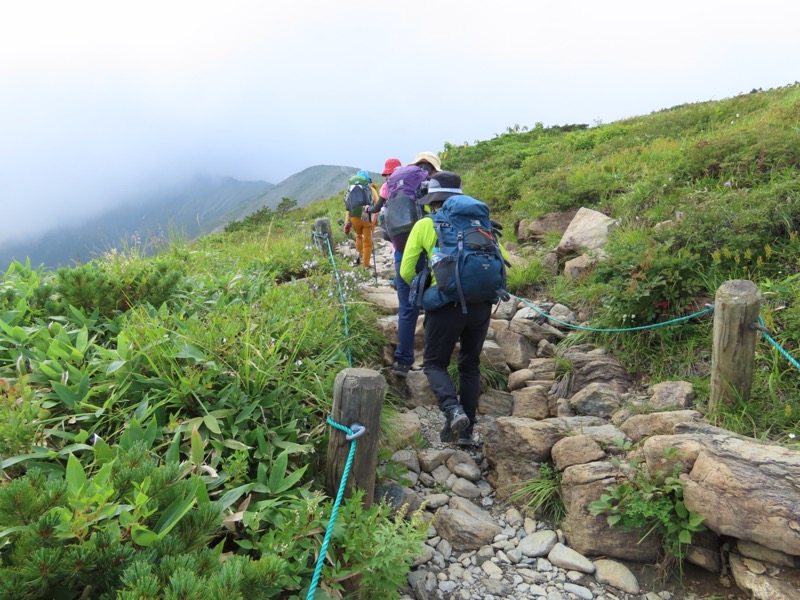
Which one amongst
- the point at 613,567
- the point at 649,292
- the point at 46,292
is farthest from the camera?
the point at 649,292

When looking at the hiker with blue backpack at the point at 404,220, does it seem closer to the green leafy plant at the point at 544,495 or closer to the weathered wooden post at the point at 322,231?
the green leafy plant at the point at 544,495

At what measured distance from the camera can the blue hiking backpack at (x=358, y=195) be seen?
854 centimetres

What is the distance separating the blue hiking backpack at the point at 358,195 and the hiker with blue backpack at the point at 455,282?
405 cm

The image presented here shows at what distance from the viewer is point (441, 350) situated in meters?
4.42

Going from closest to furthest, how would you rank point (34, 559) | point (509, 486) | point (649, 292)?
point (34, 559) → point (509, 486) → point (649, 292)

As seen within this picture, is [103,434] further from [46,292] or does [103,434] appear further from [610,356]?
[610,356]

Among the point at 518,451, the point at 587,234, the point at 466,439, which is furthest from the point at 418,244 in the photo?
the point at 587,234

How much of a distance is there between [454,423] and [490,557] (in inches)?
45.6

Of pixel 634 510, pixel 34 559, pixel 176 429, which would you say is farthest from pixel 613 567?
pixel 34 559

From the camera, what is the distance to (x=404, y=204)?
5.52m

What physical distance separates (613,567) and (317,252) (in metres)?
6.10

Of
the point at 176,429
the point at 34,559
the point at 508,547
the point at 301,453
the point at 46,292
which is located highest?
the point at 46,292

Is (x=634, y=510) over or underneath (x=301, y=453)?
underneath

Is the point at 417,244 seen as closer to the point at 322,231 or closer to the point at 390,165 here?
the point at 390,165
